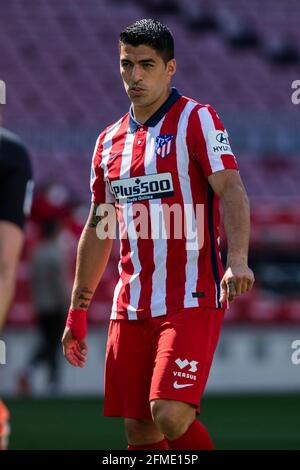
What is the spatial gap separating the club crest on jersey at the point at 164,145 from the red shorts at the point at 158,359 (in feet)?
2.14

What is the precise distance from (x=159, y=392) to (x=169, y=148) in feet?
3.26

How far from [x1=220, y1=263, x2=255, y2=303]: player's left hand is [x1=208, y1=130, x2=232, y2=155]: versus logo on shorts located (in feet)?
1.79

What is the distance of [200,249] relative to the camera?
15.1ft

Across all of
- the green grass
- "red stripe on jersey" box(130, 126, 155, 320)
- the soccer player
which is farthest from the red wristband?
the green grass

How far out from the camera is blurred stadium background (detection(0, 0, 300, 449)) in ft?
39.2

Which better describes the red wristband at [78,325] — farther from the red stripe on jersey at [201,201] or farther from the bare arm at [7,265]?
the bare arm at [7,265]

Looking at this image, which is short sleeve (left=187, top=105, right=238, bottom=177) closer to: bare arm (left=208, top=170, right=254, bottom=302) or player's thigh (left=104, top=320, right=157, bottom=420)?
bare arm (left=208, top=170, right=254, bottom=302)

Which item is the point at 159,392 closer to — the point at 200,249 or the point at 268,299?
the point at 200,249

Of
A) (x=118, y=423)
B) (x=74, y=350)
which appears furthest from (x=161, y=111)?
(x=118, y=423)

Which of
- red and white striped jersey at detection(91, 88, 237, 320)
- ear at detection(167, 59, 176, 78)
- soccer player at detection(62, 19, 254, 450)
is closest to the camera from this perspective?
soccer player at detection(62, 19, 254, 450)

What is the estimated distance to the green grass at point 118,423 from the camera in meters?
7.55

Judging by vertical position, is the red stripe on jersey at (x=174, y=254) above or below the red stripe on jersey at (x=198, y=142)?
below

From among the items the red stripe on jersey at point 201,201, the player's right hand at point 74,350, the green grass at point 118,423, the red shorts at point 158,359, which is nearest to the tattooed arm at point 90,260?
the player's right hand at point 74,350

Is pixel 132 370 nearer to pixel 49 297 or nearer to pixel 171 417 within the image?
pixel 171 417
